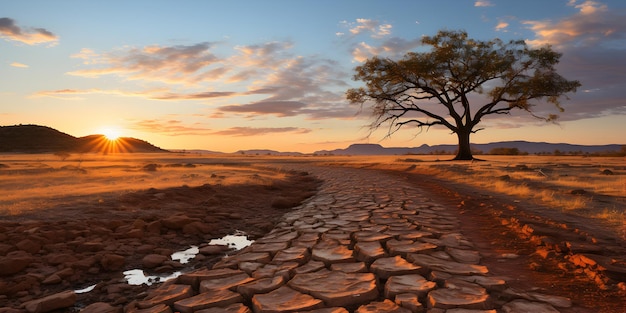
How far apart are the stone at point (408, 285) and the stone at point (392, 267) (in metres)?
0.10

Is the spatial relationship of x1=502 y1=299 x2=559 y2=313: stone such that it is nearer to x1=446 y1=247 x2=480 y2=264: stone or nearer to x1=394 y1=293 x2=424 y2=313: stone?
x1=394 y1=293 x2=424 y2=313: stone

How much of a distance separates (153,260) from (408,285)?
3.02 metres

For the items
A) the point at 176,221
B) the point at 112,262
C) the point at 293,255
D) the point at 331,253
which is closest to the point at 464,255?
the point at 331,253

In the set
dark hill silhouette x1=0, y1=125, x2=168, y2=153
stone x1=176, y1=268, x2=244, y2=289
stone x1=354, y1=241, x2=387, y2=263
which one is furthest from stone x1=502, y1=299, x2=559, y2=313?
dark hill silhouette x1=0, y1=125, x2=168, y2=153

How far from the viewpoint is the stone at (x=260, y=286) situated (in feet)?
10.3

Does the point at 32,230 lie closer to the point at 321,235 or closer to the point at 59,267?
the point at 59,267

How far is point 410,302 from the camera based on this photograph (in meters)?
2.83

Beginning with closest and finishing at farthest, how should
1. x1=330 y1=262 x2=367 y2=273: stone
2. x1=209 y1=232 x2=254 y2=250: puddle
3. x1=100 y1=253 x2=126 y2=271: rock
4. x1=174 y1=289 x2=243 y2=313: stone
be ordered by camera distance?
x1=174 y1=289 x2=243 y2=313: stone < x1=330 y1=262 x2=367 y2=273: stone < x1=100 y1=253 x2=126 y2=271: rock < x1=209 y1=232 x2=254 y2=250: puddle

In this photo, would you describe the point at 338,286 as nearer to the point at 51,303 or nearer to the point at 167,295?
the point at 167,295

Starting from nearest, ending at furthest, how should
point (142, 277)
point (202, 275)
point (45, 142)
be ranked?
point (202, 275), point (142, 277), point (45, 142)

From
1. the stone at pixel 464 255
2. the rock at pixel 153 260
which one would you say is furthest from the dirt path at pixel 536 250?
the rock at pixel 153 260

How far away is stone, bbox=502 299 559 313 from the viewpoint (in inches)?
108

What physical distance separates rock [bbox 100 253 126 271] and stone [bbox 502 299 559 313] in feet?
13.4

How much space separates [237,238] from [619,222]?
5.94m
